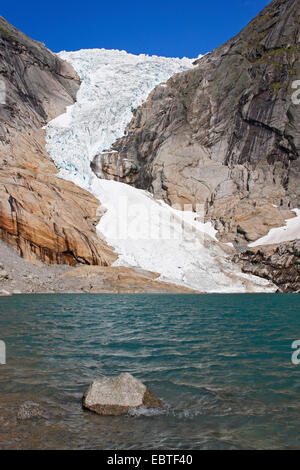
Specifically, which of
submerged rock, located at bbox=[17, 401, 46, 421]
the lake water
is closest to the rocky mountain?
the lake water

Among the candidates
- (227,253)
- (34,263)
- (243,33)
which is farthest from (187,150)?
(34,263)

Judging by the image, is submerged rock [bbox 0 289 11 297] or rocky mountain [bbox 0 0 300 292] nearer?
submerged rock [bbox 0 289 11 297]

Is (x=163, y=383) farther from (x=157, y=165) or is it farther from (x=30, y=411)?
(x=157, y=165)

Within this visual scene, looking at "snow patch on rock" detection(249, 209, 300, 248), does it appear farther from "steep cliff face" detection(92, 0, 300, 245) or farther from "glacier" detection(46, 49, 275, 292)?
"glacier" detection(46, 49, 275, 292)

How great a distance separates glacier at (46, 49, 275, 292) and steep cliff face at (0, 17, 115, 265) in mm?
3133

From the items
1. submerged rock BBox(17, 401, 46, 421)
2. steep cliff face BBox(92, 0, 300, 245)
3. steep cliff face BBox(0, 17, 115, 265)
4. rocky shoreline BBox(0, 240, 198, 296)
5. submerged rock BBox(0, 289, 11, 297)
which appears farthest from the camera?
steep cliff face BBox(92, 0, 300, 245)

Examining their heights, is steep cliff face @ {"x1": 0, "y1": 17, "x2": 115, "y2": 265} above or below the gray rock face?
above

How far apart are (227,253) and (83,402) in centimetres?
5384

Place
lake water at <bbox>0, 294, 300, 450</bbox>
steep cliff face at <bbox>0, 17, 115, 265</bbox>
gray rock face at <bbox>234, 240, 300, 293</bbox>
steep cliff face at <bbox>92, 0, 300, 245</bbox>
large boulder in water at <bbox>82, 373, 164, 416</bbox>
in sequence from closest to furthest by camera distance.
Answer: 1. lake water at <bbox>0, 294, 300, 450</bbox>
2. large boulder in water at <bbox>82, 373, 164, 416</bbox>
3. steep cliff face at <bbox>0, 17, 115, 265</bbox>
4. gray rock face at <bbox>234, 240, 300, 293</bbox>
5. steep cliff face at <bbox>92, 0, 300, 245</bbox>

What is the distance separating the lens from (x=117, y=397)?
6.80m

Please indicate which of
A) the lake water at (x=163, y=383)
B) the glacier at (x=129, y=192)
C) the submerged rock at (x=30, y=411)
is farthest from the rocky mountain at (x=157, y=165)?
the submerged rock at (x=30, y=411)

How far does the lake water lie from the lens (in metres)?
5.57
